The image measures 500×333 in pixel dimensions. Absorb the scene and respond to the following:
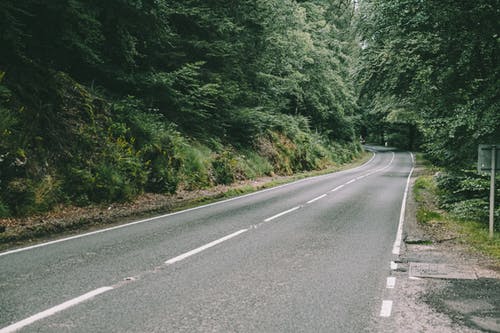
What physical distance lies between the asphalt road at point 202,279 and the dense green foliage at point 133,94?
3.25m

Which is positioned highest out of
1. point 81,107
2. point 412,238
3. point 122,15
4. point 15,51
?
point 122,15

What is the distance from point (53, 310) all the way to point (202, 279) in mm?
2074

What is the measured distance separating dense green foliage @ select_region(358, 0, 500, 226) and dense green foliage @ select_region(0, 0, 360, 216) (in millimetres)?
1251

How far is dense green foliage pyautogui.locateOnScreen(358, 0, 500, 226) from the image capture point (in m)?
10.6

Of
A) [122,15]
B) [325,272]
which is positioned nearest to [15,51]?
[122,15]

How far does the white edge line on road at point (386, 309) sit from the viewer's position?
5.04m

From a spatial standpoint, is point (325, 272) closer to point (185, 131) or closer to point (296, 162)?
point (185, 131)

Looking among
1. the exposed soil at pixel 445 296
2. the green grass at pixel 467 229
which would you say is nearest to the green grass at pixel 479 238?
the green grass at pixel 467 229

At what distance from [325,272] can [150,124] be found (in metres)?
12.0

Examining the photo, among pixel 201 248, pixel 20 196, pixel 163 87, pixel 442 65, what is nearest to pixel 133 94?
pixel 163 87

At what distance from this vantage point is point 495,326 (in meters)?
4.75

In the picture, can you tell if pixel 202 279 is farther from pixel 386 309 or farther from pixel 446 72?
pixel 446 72

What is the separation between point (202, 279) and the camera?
6.24 meters

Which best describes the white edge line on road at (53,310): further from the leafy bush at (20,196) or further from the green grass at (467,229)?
the green grass at (467,229)
